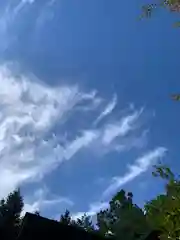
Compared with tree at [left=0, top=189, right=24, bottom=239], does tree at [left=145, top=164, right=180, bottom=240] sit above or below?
below

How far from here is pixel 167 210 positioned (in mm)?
1866

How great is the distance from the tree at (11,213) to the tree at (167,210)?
117 ft

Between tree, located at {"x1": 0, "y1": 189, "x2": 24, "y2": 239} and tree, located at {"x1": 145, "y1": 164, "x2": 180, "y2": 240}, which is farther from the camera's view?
tree, located at {"x1": 0, "y1": 189, "x2": 24, "y2": 239}

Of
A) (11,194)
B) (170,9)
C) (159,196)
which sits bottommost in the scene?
(159,196)

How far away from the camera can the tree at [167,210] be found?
1.77 meters

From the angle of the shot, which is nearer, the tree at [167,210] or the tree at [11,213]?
the tree at [167,210]

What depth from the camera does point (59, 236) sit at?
7.40 meters

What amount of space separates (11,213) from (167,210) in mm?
42651

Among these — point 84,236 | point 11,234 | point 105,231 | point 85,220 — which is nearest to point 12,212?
point 11,234

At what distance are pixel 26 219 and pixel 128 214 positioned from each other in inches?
207

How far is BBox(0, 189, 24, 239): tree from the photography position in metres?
37.4

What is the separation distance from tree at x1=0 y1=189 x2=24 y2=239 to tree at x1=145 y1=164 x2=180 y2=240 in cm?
3561

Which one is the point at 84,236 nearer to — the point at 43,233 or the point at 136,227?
the point at 43,233

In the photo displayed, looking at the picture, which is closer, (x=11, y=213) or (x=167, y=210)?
(x=167, y=210)
